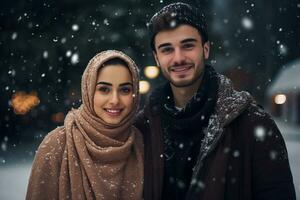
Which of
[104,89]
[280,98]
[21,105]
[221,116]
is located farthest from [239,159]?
[280,98]

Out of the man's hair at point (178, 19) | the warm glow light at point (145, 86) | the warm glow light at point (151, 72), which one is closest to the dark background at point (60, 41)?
the warm glow light at point (151, 72)

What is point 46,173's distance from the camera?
3516 mm

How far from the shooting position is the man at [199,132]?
3316 millimetres

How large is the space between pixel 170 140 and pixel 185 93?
1.36 ft

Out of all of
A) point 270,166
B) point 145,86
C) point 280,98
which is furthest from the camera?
point 280,98

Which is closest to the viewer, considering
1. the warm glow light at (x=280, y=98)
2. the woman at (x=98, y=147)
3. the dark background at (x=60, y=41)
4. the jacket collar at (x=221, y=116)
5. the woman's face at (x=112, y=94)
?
the jacket collar at (x=221, y=116)

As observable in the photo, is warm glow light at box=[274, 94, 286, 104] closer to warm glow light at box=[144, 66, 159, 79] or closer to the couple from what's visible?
warm glow light at box=[144, 66, 159, 79]

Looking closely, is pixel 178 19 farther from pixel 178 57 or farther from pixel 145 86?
pixel 145 86

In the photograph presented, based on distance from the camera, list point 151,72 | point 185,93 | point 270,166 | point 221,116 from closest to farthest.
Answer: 1. point 270,166
2. point 221,116
3. point 185,93
4. point 151,72

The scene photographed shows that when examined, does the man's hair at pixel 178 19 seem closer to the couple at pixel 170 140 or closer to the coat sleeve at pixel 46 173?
the couple at pixel 170 140

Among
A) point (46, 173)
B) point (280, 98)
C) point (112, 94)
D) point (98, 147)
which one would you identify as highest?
point (280, 98)

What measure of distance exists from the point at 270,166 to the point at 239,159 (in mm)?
227

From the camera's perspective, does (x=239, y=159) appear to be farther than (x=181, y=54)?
No

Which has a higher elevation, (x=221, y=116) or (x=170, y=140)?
(x=221, y=116)
